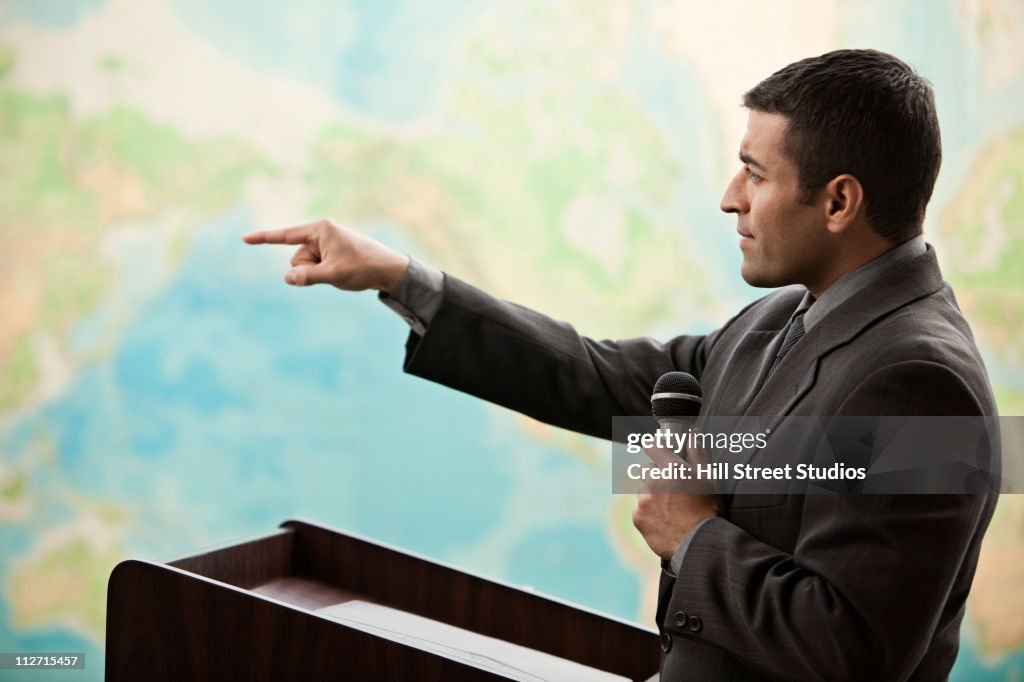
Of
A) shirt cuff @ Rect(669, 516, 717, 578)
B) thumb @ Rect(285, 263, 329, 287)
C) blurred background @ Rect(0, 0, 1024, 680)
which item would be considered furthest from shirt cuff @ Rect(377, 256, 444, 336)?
blurred background @ Rect(0, 0, 1024, 680)

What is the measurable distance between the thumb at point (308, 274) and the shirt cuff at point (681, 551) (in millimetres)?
756

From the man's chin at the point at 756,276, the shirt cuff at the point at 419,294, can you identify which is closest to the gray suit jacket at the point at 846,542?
the man's chin at the point at 756,276

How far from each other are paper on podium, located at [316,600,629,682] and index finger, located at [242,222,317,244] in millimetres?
622

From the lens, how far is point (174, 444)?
3.78 metres

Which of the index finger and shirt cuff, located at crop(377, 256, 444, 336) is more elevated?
the index finger

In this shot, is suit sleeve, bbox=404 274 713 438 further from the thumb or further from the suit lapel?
the suit lapel

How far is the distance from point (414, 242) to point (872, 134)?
2754mm

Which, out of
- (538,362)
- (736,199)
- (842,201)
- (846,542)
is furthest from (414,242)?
(846,542)

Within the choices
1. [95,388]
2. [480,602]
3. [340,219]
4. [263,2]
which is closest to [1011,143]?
[340,219]

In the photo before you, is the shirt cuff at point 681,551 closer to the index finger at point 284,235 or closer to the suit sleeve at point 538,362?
the suit sleeve at point 538,362

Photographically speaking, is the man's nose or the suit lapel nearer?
the suit lapel

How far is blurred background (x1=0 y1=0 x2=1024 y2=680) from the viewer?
12.1 ft

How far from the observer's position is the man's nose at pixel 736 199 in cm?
153

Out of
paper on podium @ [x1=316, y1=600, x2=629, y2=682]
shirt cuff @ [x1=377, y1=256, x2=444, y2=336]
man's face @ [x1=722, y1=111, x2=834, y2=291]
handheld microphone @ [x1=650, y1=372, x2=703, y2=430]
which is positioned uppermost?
man's face @ [x1=722, y1=111, x2=834, y2=291]
